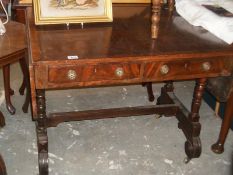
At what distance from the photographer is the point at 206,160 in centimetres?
217

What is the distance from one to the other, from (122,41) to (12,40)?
26.8 inches

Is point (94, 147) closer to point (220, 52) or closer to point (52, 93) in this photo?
point (52, 93)

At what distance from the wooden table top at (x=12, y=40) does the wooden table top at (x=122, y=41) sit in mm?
152

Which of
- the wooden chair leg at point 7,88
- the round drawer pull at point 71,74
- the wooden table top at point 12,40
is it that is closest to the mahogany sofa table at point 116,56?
the round drawer pull at point 71,74

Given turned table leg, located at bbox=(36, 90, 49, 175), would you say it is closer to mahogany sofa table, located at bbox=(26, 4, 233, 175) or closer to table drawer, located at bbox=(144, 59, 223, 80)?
mahogany sofa table, located at bbox=(26, 4, 233, 175)

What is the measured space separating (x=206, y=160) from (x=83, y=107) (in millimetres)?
1019

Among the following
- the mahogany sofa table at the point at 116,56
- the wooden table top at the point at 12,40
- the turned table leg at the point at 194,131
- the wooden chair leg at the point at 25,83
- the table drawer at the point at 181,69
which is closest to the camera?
the mahogany sofa table at the point at 116,56

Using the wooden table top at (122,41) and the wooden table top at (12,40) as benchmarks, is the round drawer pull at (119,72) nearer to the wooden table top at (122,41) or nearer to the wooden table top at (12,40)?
the wooden table top at (122,41)

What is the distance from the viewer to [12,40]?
192 centimetres

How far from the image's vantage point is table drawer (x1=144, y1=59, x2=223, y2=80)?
5.34ft

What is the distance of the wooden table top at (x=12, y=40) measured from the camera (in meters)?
1.76

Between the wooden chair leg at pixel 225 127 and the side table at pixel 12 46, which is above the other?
the side table at pixel 12 46

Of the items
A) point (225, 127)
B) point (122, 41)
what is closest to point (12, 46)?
point (122, 41)

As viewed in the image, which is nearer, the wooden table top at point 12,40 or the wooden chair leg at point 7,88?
the wooden table top at point 12,40
